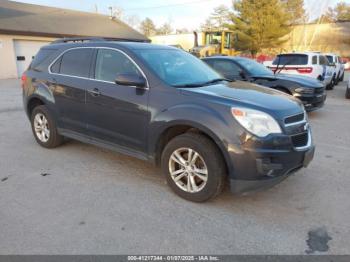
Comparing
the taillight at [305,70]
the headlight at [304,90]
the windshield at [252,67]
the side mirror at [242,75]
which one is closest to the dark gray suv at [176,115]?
the side mirror at [242,75]

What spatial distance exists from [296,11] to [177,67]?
4659 cm

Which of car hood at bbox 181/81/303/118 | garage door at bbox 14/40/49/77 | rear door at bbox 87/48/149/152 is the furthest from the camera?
garage door at bbox 14/40/49/77

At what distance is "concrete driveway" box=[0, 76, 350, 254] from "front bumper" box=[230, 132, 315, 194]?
0.38 metres

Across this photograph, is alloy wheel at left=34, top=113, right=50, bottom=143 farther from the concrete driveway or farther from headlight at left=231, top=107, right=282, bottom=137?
headlight at left=231, top=107, right=282, bottom=137

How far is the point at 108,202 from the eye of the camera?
3.56 metres

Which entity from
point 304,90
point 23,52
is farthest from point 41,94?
point 23,52

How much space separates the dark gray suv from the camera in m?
3.18

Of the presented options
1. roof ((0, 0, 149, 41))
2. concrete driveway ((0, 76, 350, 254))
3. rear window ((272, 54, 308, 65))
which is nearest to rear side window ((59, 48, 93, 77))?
concrete driveway ((0, 76, 350, 254))

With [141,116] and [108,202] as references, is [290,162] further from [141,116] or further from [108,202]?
[108,202]

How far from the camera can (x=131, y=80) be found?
3.75 meters

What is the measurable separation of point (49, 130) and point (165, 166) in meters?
2.57

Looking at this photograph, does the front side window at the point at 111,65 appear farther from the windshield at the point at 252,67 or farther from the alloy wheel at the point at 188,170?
the windshield at the point at 252,67

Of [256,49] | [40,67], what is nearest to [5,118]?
[40,67]

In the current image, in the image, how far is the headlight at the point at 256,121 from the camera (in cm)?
314
